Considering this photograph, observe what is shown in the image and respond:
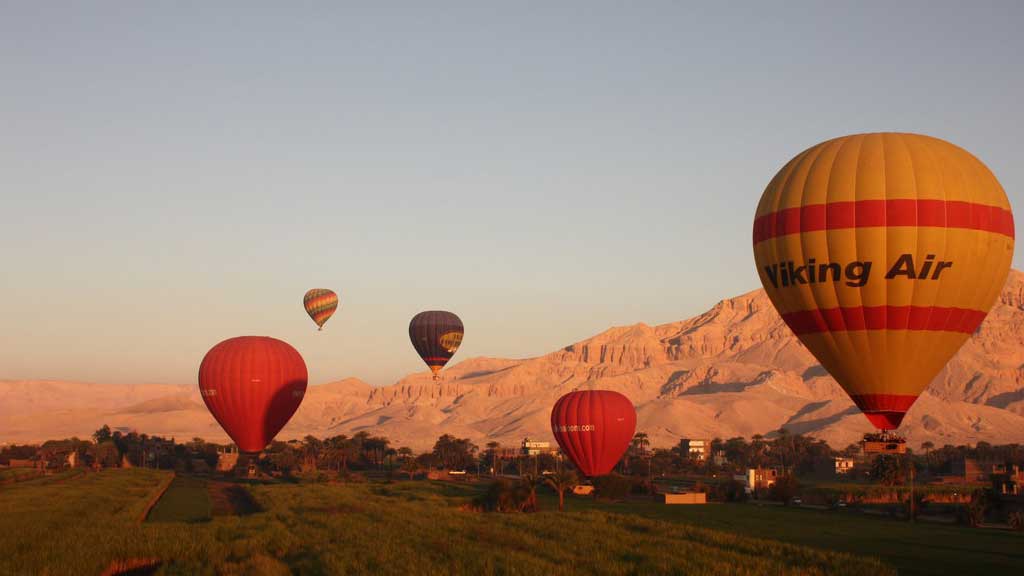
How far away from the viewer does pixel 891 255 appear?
51.2m

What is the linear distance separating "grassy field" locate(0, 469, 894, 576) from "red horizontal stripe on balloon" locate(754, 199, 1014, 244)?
16492 mm

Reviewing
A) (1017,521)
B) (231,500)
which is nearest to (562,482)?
(231,500)

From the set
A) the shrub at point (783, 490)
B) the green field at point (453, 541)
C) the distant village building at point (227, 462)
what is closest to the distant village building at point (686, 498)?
the shrub at point (783, 490)

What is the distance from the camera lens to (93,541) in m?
56.8

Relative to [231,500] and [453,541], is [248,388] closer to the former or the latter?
[231,500]

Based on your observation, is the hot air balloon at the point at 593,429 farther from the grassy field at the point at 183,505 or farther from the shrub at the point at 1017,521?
the shrub at the point at 1017,521

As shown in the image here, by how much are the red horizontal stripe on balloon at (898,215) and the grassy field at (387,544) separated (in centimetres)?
1649

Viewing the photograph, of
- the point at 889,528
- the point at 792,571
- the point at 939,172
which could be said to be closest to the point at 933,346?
the point at 939,172

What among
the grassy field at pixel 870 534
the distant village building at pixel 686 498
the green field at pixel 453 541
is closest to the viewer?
the green field at pixel 453 541

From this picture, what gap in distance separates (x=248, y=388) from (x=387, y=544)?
55.7m

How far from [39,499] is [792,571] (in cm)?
6820

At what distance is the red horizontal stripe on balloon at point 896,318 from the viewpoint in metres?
51.3

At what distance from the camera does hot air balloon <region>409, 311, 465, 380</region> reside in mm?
141875

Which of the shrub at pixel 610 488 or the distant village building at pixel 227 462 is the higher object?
the distant village building at pixel 227 462
